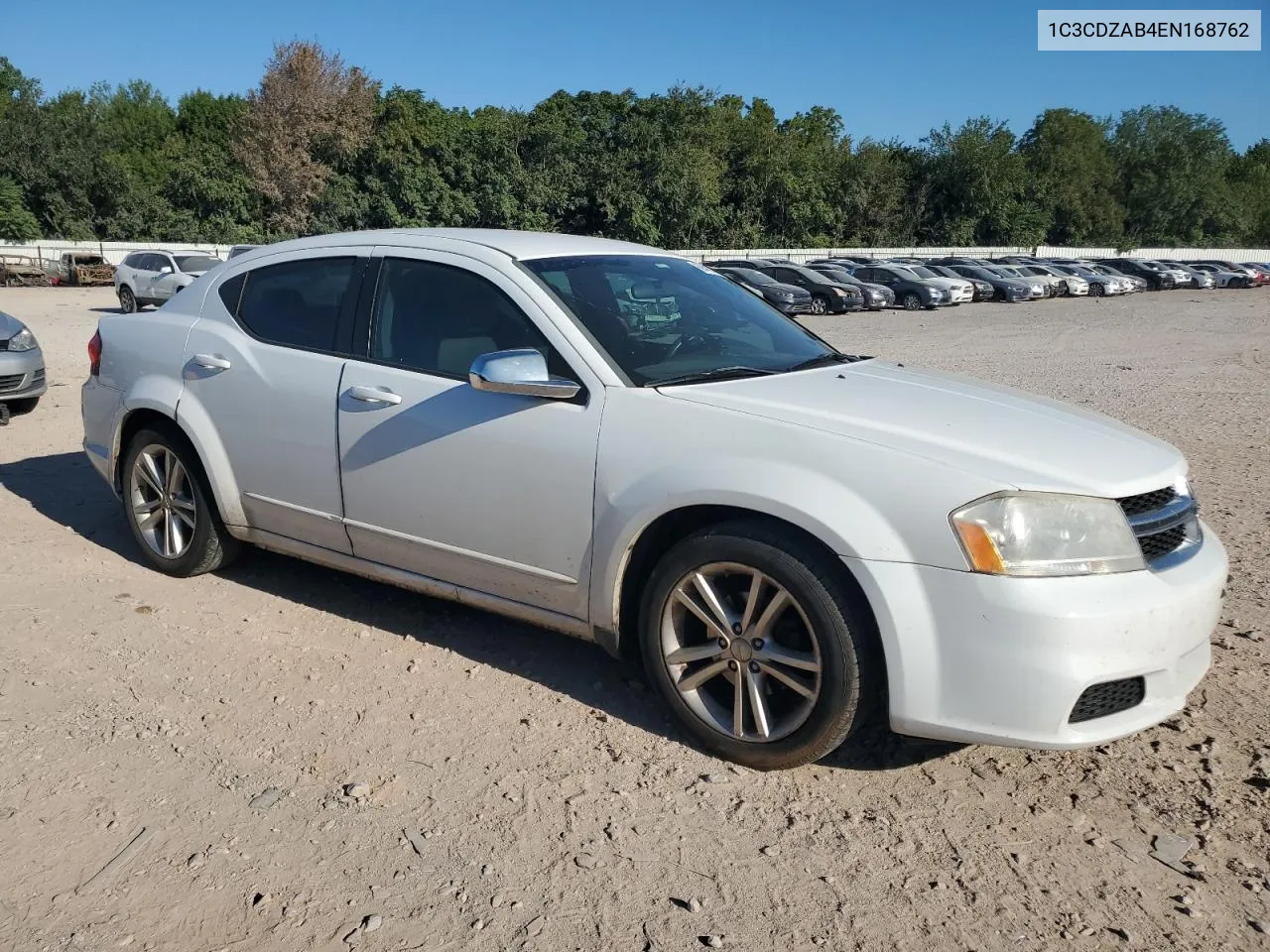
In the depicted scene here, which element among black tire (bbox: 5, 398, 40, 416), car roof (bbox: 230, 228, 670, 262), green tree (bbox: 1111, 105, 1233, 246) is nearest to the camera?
car roof (bbox: 230, 228, 670, 262)

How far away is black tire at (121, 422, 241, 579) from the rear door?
0.22 m

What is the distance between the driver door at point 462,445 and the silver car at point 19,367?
19.1 ft

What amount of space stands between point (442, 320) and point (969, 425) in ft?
6.58

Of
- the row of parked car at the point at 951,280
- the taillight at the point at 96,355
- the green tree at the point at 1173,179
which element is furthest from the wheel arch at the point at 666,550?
the green tree at the point at 1173,179

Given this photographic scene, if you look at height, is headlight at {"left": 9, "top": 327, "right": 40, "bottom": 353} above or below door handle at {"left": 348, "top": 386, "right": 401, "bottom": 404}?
above

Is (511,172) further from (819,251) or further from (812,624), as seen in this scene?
(812,624)

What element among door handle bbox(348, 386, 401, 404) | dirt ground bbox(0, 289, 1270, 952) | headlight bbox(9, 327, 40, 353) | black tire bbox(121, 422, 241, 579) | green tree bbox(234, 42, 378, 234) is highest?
green tree bbox(234, 42, 378, 234)

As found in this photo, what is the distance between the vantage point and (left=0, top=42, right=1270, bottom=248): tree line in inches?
2190

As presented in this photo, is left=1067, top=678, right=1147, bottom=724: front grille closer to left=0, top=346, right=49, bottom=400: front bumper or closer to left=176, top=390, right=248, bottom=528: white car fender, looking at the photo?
left=176, top=390, right=248, bottom=528: white car fender

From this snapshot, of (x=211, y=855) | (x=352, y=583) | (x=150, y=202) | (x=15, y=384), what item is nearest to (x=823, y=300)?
(x=15, y=384)

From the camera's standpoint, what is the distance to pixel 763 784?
323 centimetres

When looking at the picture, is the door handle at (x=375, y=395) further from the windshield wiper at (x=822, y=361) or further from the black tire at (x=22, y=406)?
the black tire at (x=22, y=406)

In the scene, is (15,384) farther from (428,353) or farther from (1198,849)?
(1198,849)

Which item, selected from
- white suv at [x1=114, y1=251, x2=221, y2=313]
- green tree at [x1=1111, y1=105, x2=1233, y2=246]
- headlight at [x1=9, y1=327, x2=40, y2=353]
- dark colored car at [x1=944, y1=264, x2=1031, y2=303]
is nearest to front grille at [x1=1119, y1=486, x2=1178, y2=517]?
headlight at [x1=9, y1=327, x2=40, y2=353]
